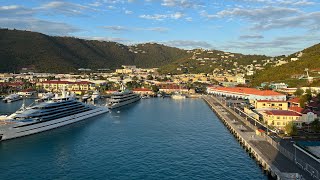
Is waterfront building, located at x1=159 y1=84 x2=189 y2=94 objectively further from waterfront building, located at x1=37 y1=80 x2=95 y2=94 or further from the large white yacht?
the large white yacht

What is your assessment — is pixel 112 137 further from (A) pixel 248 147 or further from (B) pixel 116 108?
(B) pixel 116 108

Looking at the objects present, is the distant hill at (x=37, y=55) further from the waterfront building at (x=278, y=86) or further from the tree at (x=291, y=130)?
the tree at (x=291, y=130)

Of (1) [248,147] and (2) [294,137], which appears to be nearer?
(1) [248,147]

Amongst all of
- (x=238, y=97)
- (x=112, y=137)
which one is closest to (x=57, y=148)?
(x=112, y=137)

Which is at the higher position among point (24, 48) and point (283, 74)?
point (24, 48)

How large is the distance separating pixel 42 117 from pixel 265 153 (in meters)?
23.9

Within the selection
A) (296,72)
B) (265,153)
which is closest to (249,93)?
(296,72)

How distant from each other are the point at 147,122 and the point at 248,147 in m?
A: 18.3

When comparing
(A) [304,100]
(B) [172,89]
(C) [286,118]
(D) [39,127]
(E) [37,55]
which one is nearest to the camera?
(D) [39,127]

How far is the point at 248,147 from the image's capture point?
3111 centimetres

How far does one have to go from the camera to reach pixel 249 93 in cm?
7762

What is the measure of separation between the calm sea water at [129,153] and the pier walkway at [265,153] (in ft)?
2.61

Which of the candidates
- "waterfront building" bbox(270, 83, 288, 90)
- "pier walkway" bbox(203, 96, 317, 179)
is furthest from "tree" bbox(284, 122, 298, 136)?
"waterfront building" bbox(270, 83, 288, 90)

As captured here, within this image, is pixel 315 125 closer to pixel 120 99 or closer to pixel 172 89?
pixel 120 99
